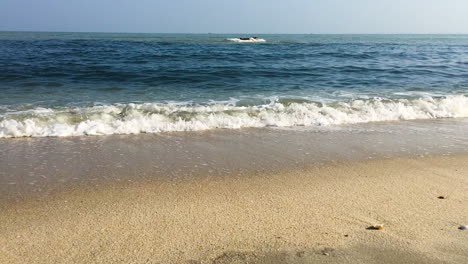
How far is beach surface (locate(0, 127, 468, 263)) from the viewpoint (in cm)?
291

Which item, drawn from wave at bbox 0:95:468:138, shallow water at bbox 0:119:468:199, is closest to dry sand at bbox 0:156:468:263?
shallow water at bbox 0:119:468:199

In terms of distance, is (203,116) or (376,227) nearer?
(376,227)

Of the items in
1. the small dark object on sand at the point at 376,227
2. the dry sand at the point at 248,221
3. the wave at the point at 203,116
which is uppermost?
the wave at the point at 203,116

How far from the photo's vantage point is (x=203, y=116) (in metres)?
7.85

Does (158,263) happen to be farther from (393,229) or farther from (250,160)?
(250,160)

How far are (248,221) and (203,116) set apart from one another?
462cm

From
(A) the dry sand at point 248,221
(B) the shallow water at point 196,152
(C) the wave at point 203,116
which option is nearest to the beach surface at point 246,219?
(A) the dry sand at point 248,221

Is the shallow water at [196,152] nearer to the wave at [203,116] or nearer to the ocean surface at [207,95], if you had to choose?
the wave at [203,116]

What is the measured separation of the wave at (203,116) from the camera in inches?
267

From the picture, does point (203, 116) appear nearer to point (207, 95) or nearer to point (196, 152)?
point (196, 152)

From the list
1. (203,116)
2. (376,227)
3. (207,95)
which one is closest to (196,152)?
(203,116)

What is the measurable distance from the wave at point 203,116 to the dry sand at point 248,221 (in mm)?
2854

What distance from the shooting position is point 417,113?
29.8ft

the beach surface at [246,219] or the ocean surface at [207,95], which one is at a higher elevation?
the ocean surface at [207,95]
